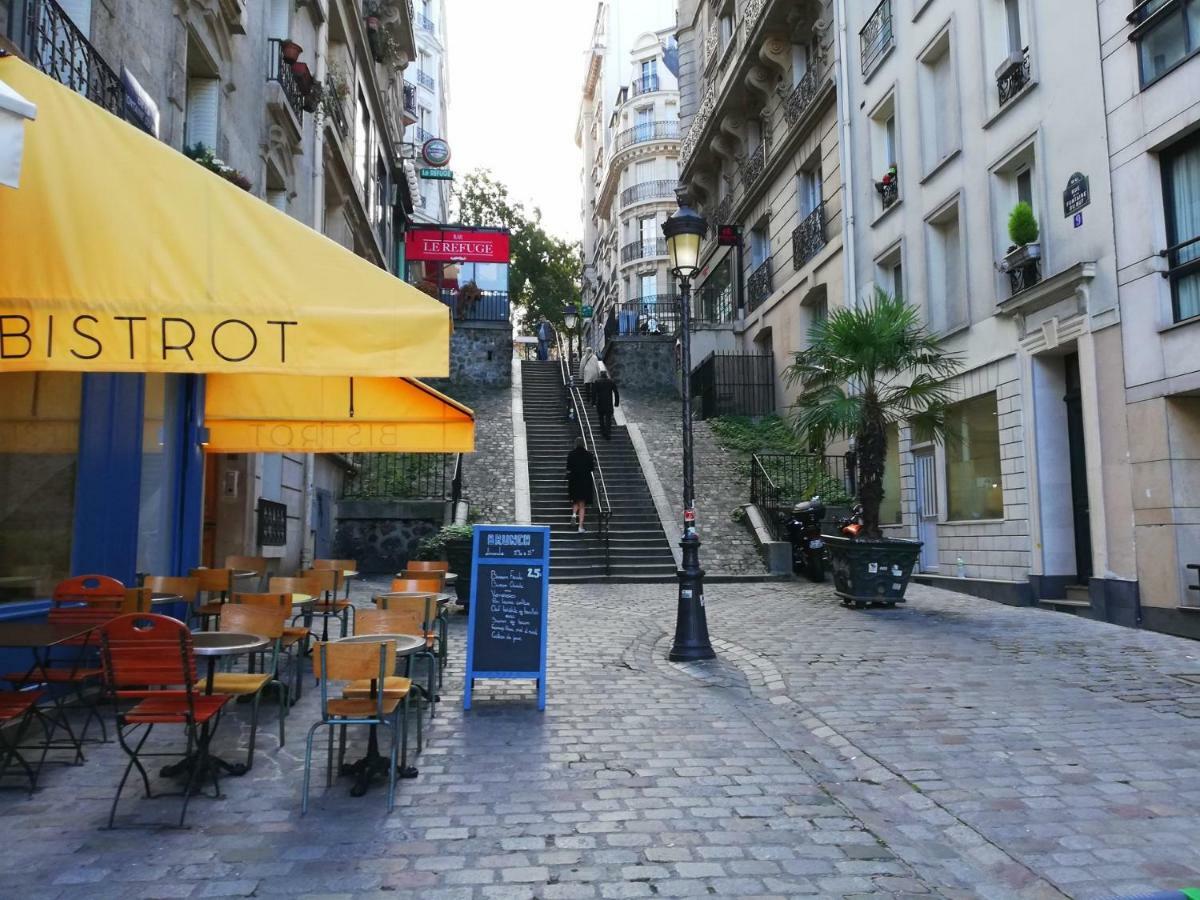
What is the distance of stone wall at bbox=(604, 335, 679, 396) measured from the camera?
28344mm

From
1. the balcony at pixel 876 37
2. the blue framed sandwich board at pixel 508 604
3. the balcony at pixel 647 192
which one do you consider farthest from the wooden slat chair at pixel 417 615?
the balcony at pixel 647 192

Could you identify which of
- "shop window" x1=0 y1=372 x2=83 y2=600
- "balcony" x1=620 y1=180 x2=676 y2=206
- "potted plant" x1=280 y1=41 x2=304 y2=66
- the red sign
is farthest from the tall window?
"balcony" x1=620 y1=180 x2=676 y2=206

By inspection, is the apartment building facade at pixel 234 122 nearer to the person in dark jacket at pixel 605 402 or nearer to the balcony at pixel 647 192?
the person in dark jacket at pixel 605 402

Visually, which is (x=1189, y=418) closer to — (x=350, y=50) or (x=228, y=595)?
(x=228, y=595)

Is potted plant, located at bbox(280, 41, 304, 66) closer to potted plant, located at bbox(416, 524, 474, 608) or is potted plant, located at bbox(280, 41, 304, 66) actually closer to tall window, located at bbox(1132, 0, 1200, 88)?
potted plant, located at bbox(416, 524, 474, 608)

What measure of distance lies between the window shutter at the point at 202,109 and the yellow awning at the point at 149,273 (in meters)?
7.49

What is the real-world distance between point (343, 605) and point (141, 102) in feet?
16.6

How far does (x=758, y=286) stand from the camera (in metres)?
25.4

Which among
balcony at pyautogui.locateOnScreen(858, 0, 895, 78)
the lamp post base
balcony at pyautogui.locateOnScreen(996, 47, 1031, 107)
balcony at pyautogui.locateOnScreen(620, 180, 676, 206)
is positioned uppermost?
balcony at pyautogui.locateOnScreen(620, 180, 676, 206)

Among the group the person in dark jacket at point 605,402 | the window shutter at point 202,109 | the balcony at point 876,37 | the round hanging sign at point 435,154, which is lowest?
the person in dark jacket at point 605,402

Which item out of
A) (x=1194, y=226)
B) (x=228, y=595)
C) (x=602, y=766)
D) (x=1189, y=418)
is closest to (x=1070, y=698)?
(x=602, y=766)

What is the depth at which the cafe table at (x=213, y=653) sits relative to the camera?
4.88m

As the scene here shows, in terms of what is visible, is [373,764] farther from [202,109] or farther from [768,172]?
[768,172]

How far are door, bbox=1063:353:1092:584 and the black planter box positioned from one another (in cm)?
220
